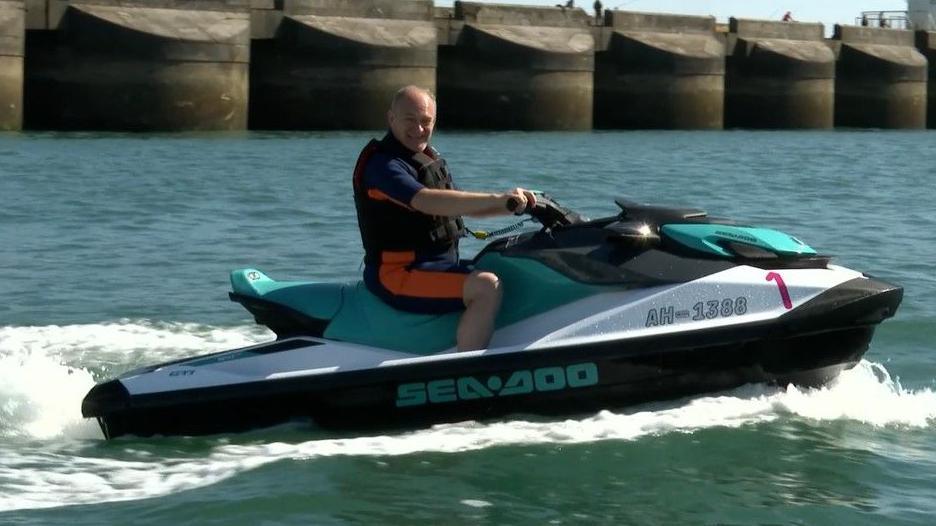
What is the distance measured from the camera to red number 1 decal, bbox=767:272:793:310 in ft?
19.6

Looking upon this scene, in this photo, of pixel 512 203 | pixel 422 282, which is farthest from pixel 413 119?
pixel 422 282

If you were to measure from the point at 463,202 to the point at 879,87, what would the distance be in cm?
3532

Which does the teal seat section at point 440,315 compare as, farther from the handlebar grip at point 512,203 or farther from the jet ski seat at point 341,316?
the handlebar grip at point 512,203

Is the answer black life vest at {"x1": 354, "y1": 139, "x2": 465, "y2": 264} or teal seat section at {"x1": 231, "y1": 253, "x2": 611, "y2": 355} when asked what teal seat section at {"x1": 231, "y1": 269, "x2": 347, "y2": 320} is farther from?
black life vest at {"x1": 354, "y1": 139, "x2": 465, "y2": 264}

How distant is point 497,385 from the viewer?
5.94 meters

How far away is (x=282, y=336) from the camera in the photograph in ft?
20.7

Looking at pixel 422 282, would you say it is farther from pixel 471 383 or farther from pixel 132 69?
pixel 132 69

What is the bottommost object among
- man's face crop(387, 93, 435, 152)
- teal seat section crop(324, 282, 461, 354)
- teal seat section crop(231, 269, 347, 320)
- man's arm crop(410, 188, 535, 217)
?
teal seat section crop(324, 282, 461, 354)

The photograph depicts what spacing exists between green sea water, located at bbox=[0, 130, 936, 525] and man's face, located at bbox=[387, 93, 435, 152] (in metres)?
1.08

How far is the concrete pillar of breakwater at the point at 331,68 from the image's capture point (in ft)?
98.1

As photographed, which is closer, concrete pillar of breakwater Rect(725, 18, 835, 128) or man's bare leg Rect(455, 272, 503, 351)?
man's bare leg Rect(455, 272, 503, 351)

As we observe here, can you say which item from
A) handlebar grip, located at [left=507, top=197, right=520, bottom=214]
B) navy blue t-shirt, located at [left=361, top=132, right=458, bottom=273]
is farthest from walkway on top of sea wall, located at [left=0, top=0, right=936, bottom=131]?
handlebar grip, located at [left=507, top=197, right=520, bottom=214]

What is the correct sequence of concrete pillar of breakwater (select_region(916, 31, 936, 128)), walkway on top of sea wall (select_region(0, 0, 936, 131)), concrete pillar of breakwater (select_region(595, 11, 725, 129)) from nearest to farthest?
walkway on top of sea wall (select_region(0, 0, 936, 131)) < concrete pillar of breakwater (select_region(595, 11, 725, 129)) < concrete pillar of breakwater (select_region(916, 31, 936, 128))

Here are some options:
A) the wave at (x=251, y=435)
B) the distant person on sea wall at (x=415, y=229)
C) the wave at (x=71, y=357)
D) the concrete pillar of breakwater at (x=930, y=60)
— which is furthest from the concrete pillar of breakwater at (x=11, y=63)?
the concrete pillar of breakwater at (x=930, y=60)
